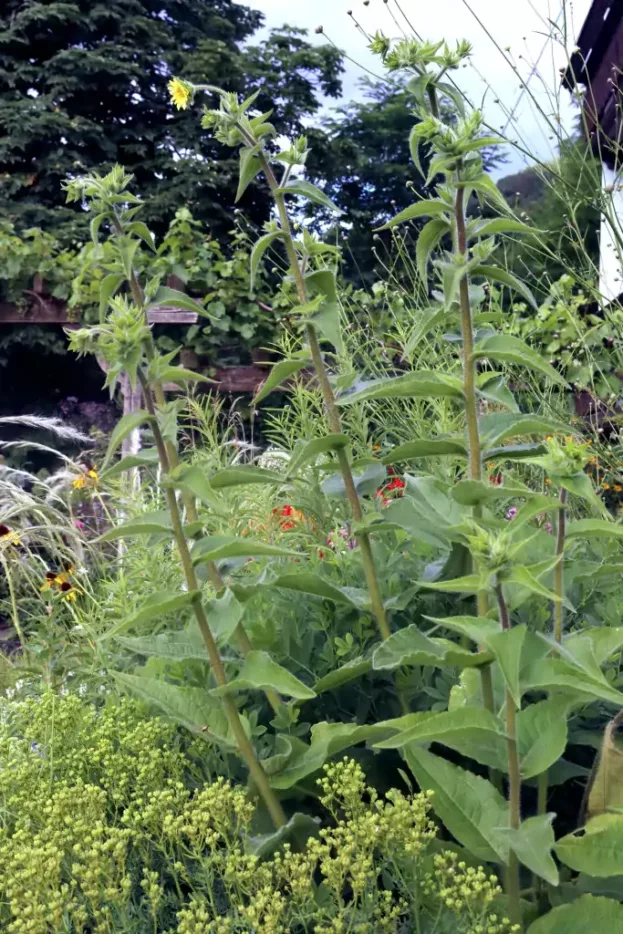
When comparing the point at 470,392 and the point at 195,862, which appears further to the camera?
the point at 195,862

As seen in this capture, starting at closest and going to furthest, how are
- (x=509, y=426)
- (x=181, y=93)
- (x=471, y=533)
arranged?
(x=471, y=533) < (x=509, y=426) < (x=181, y=93)

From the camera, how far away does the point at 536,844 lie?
1118 mm

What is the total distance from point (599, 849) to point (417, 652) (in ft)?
1.19

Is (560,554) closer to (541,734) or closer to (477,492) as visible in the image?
(477,492)

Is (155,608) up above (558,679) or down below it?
below

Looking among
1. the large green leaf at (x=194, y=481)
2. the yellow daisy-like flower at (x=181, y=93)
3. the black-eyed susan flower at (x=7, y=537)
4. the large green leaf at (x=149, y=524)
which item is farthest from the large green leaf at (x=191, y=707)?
the black-eyed susan flower at (x=7, y=537)

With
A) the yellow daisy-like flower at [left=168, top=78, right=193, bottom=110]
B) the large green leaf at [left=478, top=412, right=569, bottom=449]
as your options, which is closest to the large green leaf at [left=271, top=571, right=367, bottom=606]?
the large green leaf at [left=478, top=412, right=569, bottom=449]

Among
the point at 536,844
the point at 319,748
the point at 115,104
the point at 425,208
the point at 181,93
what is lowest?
the point at 115,104

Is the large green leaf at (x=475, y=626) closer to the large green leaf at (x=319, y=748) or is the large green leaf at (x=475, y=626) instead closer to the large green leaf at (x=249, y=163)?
the large green leaf at (x=319, y=748)

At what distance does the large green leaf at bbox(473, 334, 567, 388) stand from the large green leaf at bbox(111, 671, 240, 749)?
0.73 m

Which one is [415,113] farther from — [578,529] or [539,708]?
[539,708]

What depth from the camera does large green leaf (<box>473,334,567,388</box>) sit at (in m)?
1.26

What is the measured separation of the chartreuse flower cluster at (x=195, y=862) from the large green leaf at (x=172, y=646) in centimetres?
16

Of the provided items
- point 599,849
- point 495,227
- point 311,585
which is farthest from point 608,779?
point 495,227
